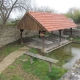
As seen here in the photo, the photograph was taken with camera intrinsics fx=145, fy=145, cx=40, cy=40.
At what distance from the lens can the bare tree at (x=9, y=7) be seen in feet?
49.3

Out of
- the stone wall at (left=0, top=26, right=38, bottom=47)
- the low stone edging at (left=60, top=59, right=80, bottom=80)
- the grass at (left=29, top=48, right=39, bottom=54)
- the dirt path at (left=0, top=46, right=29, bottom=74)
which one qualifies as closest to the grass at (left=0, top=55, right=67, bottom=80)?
the dirt path at (left=0, top=46, right=29, bottom=74)

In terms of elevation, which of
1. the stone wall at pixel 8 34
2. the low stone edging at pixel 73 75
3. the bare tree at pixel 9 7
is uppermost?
the bare tree at pixel 9 7

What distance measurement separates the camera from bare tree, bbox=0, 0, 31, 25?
15039 mm

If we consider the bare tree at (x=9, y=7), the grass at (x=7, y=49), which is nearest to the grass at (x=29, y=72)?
the grass at (x=7, y=49)

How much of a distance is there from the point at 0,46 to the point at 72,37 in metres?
9.42

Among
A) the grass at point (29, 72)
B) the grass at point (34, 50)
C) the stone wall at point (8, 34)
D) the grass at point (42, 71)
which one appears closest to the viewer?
the grass at point (29, 72)

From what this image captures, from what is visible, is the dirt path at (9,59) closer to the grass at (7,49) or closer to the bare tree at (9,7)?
the grass at (7,49)

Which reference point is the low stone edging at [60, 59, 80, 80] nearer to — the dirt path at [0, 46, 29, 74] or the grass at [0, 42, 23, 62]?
the dirt path at [0, 46, 29, 74]

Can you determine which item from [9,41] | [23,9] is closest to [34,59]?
[9,41]

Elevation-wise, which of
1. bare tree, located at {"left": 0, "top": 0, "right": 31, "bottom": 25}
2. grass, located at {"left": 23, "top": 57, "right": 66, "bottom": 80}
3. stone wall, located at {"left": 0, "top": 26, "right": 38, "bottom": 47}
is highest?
bare tree, located at {"left": 0, "top": 0, "right": 31, "bottom": 25}

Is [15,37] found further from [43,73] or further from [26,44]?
[43,73]

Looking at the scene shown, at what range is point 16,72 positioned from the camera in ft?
25.7

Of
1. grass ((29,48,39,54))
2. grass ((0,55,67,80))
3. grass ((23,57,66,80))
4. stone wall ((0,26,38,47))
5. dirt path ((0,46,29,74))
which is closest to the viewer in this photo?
grass ((0,55,67,80))

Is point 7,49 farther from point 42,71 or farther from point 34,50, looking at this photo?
point 42,71
